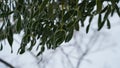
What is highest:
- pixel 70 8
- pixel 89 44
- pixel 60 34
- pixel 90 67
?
pixel 89 44

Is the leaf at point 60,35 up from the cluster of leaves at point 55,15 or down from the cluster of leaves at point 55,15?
down

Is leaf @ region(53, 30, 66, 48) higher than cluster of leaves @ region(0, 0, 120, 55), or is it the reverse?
cluster of leaves @ region(0, 0, 120, 55)

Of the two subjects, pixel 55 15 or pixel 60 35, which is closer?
pixel 60 35

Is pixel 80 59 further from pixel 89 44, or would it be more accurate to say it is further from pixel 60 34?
pixel 60 34

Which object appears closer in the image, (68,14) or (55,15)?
(68,14)

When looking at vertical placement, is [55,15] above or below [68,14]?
above

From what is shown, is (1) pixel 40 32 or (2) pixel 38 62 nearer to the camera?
(1) pixel 40 32

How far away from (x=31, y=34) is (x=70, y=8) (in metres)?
0.24

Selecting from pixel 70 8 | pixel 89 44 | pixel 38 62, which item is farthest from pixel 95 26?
pixel 70 8

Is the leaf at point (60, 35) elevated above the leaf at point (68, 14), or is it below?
below

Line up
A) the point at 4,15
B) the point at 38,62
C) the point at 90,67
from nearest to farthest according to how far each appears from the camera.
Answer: the point at 4,15, the point at 90,67, the point at 38,62

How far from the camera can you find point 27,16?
1429 mm

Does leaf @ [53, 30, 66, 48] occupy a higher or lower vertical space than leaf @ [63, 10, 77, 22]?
lower

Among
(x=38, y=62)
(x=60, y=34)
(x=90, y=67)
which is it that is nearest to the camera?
(x=60, y=34)
